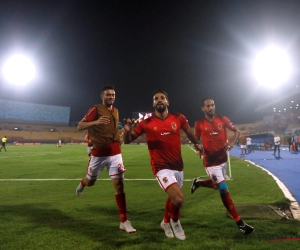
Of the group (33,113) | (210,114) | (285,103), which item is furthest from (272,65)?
(33,113)

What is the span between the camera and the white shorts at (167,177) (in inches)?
171

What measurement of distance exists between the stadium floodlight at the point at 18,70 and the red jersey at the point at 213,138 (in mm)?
49528

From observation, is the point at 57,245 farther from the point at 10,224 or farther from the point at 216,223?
the point at 216,223

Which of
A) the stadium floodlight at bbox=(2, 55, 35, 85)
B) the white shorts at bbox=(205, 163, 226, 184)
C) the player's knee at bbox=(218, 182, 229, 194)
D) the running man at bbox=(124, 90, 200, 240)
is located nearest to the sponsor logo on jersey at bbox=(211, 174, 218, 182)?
the white shorts at bbox=(205, 163, 226, 184)

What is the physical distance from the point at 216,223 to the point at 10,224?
3528mm

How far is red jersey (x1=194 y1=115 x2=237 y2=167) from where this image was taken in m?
5.52

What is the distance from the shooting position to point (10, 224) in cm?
504

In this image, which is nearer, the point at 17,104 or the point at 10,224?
the point at 10,224

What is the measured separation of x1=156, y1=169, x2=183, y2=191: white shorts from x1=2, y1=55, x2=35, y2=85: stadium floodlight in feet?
165

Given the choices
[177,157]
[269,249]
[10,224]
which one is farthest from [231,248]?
[10,224]

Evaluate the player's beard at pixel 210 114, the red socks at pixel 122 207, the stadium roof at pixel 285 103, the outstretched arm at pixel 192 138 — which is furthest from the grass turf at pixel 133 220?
the stadium roof at pixel 285 103

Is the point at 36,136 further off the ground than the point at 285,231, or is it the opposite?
the point at 36,136

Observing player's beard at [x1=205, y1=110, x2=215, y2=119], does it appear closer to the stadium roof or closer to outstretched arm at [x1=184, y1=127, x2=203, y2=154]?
outstretched arm at [x1=184, y1=127, x2=203, y2=154]

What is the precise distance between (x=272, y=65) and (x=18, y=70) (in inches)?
1615
